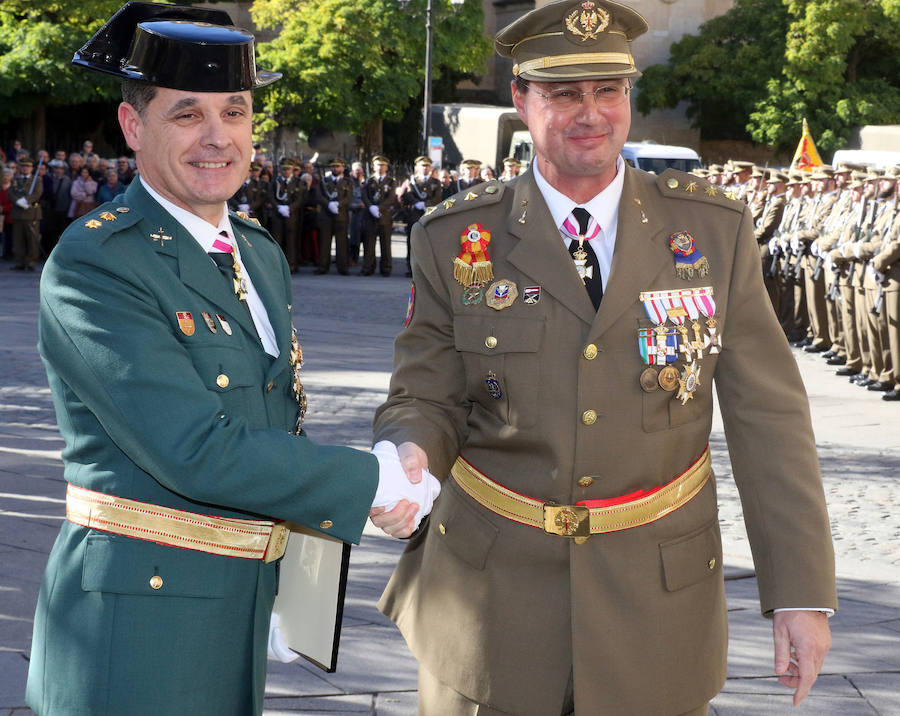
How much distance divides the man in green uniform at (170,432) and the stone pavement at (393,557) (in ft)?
5.25

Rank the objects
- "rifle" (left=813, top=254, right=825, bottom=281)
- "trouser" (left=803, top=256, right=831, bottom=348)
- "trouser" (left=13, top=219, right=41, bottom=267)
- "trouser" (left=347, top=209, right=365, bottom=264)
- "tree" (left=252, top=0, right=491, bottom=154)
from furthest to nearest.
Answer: "tree" (left=252, top=0, right=491, bottom=154), "trouser" (left=347, top=209, right=365, bottom=264), "trouser" (left=13, top=219, right=41, bottom=267), "trouser" (left=803, top=256, right=831, bottom=348), "rifle" (left=813, top=254, right=825, bottom=281)

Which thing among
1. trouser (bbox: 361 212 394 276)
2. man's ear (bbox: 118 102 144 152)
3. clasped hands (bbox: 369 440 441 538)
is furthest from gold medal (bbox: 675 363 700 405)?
trouser (bbox: 361 212 394 276)

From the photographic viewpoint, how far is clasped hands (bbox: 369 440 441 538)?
8.63 feet

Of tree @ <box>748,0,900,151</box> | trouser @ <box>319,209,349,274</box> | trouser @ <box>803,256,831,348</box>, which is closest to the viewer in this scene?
trouser @ <box>803,256,831,348</box>

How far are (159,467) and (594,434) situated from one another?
3.18ft

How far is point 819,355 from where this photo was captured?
13336 millimetres

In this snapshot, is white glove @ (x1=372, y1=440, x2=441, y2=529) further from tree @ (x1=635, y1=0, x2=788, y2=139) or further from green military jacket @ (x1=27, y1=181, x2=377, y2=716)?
tree @ (x1=635, y1=0, x2=788, y2=139)

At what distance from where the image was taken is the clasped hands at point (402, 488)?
263cm

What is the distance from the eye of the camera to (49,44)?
2747 centimetres

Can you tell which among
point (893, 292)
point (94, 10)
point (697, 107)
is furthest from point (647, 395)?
point (697, 107)

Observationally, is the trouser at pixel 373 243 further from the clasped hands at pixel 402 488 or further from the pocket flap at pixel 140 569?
the pocket flap at pixel 140 569

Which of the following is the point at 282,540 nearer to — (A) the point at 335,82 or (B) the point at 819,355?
(B) the point at 819,355

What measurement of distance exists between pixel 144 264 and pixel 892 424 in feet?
26.0

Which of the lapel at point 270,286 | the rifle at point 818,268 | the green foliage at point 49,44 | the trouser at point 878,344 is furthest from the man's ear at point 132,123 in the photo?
the green foliage at point 49,44
